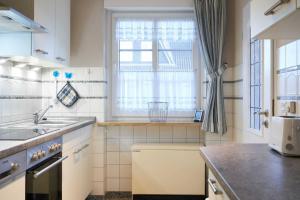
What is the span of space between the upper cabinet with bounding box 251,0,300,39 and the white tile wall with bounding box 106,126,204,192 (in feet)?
6.04

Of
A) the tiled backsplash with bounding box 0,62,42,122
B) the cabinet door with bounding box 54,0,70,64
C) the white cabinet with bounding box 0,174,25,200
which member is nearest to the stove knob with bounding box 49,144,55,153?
the white cabinet with bounding box 0,174,25,200

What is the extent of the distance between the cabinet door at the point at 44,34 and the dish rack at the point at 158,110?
1.23 meters

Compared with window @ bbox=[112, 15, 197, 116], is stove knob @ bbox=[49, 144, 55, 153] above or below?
below

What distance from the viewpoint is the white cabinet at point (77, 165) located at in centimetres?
220

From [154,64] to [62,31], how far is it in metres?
1.07

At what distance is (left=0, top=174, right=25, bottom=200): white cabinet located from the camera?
1.28 meters

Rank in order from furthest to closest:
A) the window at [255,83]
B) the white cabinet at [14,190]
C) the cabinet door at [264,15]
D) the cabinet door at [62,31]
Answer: the cabinet door at [62,31]
the window at [255,83]
the white cabinet at [14,190]
the cabinet door at [264,15]

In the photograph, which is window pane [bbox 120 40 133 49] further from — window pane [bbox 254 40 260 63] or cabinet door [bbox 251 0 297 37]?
cabinet door [bbox 251 0 297 37]

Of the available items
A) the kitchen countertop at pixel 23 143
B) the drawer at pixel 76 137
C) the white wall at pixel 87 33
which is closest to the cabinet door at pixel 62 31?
the white wall at pixel 87 33

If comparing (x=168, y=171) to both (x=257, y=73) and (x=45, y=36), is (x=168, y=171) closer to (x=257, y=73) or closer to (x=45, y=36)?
(x=257, y=73)

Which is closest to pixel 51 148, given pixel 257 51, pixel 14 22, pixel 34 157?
pixel 34 157

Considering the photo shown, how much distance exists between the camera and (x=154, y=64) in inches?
127

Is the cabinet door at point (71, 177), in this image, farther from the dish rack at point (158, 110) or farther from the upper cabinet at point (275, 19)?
the upper cabinet at point (275, 19)

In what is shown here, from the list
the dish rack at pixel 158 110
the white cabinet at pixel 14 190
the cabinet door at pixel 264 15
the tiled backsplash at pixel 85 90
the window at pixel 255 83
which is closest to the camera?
the cabinet door at pixel 264 15
